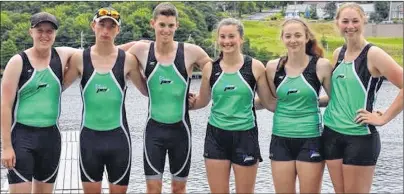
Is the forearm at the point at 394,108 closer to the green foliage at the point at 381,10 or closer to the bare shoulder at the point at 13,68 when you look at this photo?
the bare shoulder at the point at 13,68

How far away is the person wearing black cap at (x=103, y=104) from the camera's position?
5.86m

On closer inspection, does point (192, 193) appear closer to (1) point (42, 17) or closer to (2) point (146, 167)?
(2) point (146, 167)

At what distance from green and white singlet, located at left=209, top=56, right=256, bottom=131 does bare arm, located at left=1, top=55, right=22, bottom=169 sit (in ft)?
6.44

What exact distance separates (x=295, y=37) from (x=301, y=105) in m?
0.67

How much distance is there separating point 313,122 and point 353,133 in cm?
40

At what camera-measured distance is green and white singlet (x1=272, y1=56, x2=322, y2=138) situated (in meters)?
5.65

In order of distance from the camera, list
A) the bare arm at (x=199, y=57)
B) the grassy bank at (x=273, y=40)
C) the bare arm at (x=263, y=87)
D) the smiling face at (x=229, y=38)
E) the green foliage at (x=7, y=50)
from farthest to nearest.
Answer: the grassy bank at (x=273, y=40)
the green foliage at (x=7, y=50)
the bare arm at (x=199, y=57)
the bare arm at (x=263, y=87)
the smiling face at (x=229, y=38)

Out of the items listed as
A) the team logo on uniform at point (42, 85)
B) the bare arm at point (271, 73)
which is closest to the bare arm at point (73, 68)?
the team logo on uniform at point (42, 85)

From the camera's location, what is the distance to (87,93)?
19.4 feet

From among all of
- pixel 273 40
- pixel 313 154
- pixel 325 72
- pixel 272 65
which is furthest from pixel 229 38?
pixel 273 40

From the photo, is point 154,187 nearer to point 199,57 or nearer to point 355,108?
point 199,57

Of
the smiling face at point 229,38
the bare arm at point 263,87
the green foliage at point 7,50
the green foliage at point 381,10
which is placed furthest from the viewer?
the green foliage at point 381,10

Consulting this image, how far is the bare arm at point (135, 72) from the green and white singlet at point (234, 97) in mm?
826

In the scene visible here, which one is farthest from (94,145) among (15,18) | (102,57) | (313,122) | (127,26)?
(15,18)
